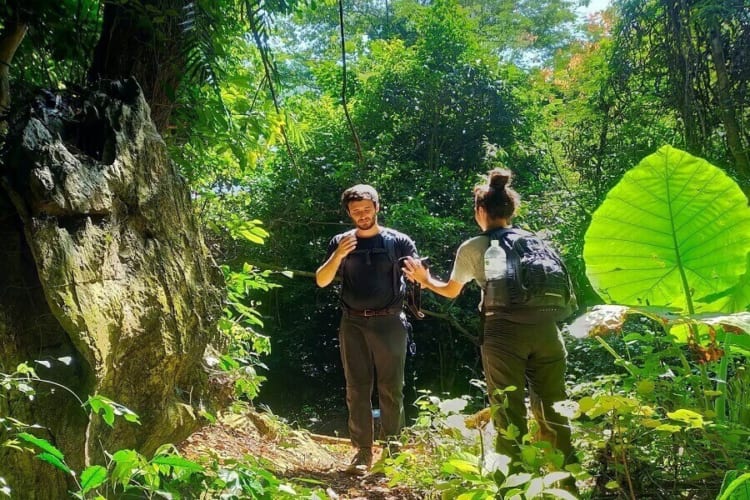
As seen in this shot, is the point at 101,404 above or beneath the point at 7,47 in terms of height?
beneath

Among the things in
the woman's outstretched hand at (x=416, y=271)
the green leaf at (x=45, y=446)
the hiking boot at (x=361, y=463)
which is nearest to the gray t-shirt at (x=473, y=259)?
the woman's outstretched hand at (x=416, y=271)

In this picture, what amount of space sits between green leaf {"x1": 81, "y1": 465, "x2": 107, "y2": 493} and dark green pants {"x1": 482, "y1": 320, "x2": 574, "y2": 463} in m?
1.47

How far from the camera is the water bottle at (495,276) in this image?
7.18 ft

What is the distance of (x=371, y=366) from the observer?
3.10 metres

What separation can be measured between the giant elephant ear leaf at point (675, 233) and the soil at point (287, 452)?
51.6 inches

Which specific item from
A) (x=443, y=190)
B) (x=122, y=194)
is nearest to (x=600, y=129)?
(x=443, y=190)

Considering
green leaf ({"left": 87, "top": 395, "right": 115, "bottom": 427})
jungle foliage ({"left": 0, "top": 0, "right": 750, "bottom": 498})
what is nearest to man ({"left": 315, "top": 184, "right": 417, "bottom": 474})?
jungle foliage ({"left": 0, "top": 0, "right": 750, "bottom": 498})

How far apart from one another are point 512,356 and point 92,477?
158 centimetres

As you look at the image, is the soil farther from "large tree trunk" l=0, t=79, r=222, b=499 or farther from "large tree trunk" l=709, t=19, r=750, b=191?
"large tree trunk" l=709, t=19, r=750, b=191

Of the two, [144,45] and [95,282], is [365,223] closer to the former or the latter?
[144,45]

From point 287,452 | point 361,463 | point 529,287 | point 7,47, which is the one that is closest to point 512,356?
point 529,287

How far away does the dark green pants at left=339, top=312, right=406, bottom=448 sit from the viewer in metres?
2.99

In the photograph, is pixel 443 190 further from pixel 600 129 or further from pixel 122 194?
pixel 122 194

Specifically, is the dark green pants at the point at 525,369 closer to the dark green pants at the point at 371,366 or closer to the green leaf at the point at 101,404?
the dark green pants at the point at 371,366
